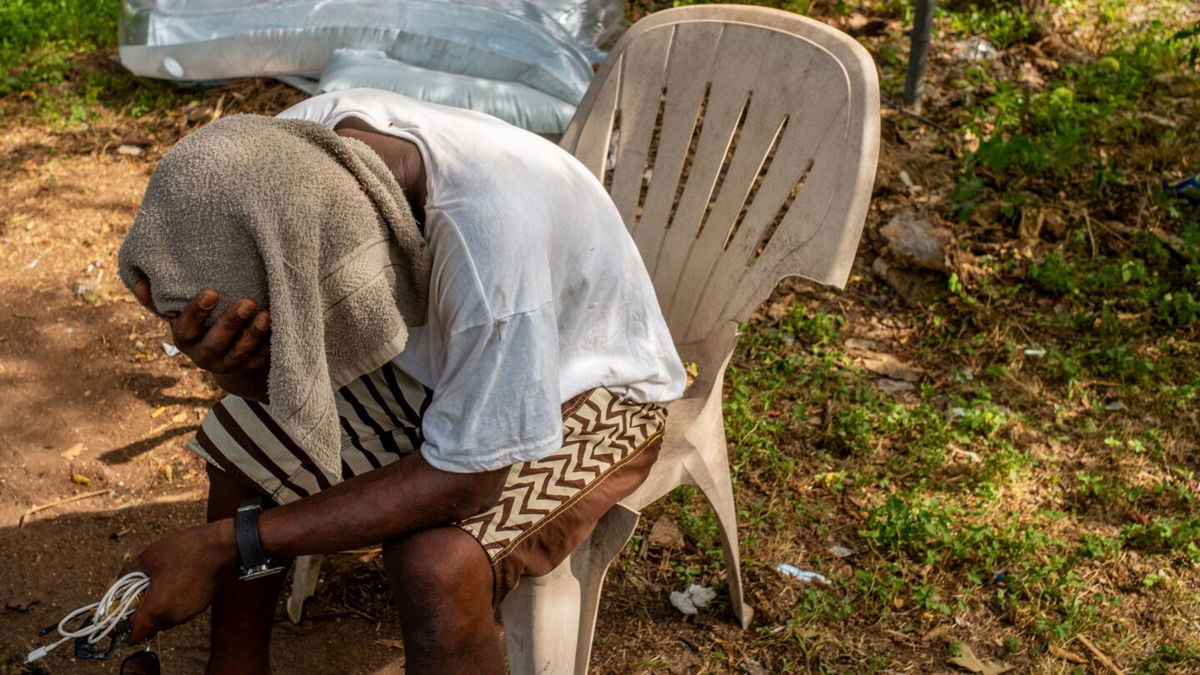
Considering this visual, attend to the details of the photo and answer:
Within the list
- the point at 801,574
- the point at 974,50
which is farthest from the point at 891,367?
the point at 974,50

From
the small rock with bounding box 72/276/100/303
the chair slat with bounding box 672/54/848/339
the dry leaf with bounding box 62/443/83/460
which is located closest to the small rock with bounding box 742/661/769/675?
the chair slat with bounding box 672/54/848/339

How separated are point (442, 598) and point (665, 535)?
1157 millimetres

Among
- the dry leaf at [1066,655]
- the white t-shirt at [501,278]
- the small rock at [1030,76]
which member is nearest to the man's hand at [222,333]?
the white t-shirt at [501,278]

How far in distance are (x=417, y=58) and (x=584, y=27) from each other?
28.1 inches

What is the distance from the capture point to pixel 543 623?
6.33 feet

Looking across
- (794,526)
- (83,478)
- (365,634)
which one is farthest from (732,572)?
(83,478)

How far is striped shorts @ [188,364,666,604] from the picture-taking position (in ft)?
6.13

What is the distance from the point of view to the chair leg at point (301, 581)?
250 cm

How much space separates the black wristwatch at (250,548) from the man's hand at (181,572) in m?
0.02

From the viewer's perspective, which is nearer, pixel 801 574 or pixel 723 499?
pixel 723 499

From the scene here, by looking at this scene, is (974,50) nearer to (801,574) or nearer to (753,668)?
(801,574)

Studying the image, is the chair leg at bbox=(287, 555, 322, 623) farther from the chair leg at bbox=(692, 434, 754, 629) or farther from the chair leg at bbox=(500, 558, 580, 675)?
the chair leg at bbox=(692, 434, 754, 629)

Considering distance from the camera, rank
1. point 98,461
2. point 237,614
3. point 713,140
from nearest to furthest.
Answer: point 237,614
point 713,140
point 98,461

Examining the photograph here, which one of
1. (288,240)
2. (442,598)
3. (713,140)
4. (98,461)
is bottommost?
(98,461)
